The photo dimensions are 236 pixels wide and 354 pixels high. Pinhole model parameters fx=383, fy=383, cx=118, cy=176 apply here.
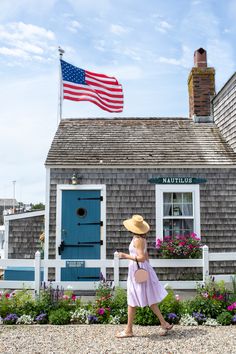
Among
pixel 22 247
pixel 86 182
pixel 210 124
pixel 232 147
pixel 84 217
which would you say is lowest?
pixel 22 247

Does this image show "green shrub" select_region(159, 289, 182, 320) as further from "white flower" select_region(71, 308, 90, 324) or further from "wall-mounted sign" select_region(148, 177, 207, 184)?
"wall-mounted sign" select_region(148, 177, 207, 184)

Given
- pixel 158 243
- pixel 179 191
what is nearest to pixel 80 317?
pixel 158 243

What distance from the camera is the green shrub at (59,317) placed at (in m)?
6.02

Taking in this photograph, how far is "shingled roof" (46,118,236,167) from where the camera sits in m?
9.70

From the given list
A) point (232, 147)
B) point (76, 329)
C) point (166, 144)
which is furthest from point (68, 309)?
point (232, 147)

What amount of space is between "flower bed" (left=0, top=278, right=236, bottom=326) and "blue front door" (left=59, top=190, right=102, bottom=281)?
9.08 feet

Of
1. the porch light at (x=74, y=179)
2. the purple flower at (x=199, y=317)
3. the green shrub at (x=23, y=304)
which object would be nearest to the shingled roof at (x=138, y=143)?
the porch light at (x=74, y=179)

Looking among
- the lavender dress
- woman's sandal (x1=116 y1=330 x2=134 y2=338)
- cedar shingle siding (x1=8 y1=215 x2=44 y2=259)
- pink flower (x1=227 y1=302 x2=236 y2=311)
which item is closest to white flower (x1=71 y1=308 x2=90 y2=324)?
woman's sandal (x1=116 y1=330 x2=134 y2=338)

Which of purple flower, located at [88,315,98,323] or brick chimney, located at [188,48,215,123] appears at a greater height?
brick chimney, located at [188,48,215,123]

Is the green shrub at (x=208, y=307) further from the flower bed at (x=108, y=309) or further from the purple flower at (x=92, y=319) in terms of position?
the purple flower at (x=92, y=319)

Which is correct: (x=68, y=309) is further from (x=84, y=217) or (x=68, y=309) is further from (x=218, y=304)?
(x=84, y=217)

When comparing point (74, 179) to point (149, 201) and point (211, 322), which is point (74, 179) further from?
point (211, 322)

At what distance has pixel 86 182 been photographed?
9.55 m

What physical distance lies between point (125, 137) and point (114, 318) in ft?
19.0
